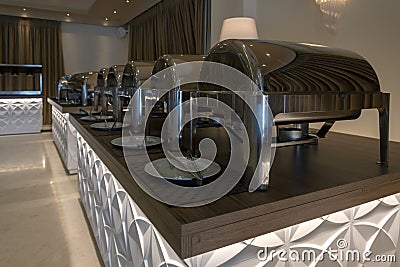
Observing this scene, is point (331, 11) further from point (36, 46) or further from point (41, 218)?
point (36, 46)

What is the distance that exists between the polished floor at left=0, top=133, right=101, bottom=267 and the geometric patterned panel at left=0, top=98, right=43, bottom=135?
8.20 feet

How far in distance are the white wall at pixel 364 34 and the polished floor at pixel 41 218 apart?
2291 millimetres

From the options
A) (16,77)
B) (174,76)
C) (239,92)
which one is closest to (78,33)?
(16,77)

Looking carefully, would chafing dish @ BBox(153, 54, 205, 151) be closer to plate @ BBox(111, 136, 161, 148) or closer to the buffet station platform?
the buffet station platform

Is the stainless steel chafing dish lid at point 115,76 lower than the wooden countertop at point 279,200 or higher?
higher

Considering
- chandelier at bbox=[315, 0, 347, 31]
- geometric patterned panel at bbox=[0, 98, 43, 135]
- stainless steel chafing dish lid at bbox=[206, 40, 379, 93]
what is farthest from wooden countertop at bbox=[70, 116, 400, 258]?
geometric patterned panel at bbox=[0, 98, 43, 135]

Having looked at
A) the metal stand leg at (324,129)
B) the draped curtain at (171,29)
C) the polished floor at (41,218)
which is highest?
the draped curtain at (171,29)

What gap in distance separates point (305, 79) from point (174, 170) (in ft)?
1.70

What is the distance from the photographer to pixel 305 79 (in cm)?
99

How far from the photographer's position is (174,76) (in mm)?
1486

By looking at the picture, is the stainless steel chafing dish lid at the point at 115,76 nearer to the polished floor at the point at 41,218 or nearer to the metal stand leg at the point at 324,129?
the polished floor at the point at 41,218

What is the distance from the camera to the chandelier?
2594 millimetres

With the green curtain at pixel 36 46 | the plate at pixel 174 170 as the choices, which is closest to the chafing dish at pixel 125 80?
the plate at pixel 174 170

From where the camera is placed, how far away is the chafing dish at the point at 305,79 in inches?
35.9
